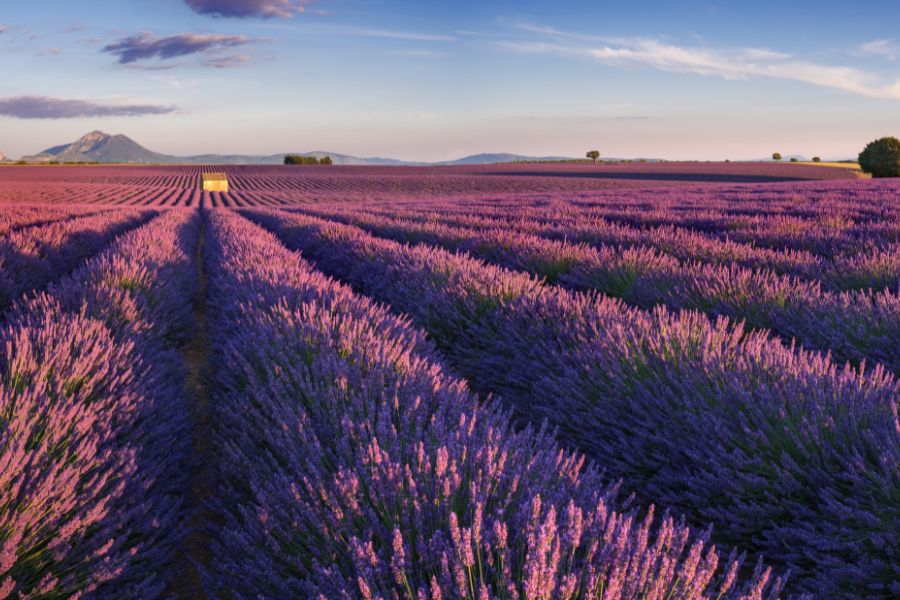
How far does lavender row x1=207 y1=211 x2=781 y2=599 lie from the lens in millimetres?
1156

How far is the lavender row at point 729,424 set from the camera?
178 centimetres

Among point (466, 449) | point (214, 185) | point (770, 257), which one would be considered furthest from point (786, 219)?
point (214, 185)

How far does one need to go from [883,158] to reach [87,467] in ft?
165

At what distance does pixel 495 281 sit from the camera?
443cm

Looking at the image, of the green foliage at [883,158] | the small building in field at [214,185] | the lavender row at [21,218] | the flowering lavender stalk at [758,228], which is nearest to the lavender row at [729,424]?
the flowering lavender stalk at [758,228]

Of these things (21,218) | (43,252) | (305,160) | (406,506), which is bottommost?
(406,506)

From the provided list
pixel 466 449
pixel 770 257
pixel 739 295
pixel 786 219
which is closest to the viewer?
pixel 466 449

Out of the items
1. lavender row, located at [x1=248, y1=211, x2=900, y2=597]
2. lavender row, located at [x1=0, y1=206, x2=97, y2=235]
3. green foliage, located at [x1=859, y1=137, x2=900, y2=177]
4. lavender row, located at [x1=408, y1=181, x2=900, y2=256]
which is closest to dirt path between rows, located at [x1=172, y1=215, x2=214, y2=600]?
lavender row, located at [x1=248, y1=211, x2=900, y2=597]

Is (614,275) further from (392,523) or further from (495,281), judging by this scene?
(392,523)

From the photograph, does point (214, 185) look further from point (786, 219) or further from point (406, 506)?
point (406, 506)

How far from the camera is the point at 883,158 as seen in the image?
41.0 metres

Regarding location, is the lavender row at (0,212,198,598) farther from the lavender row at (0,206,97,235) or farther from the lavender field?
the lavender row at (0,206,97,235)

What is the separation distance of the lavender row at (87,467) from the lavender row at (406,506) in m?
0.22

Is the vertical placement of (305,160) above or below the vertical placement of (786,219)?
above
